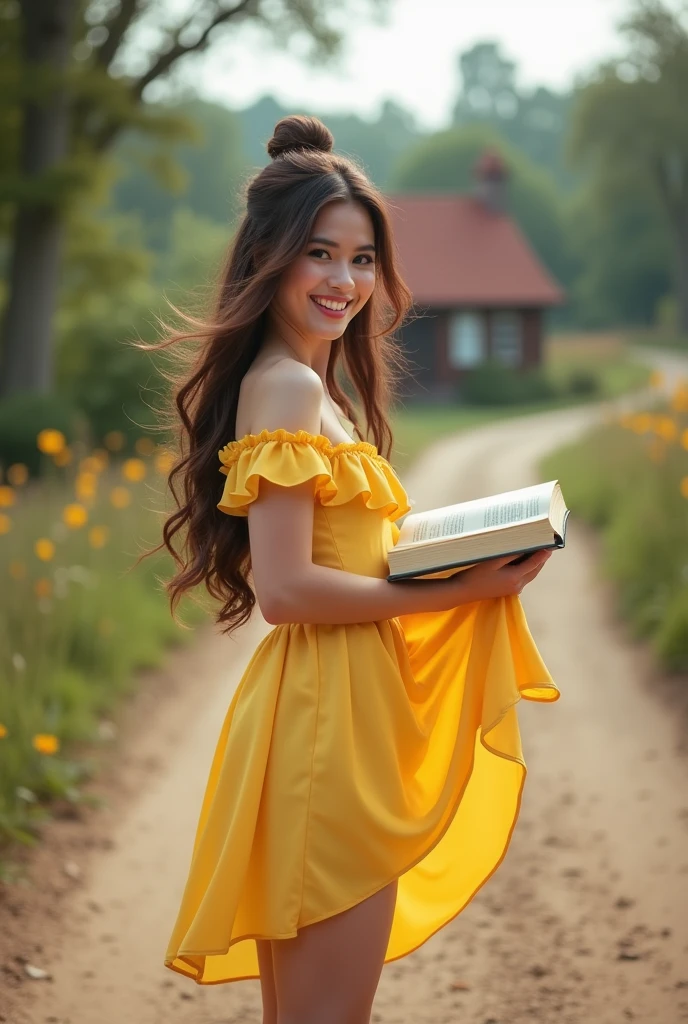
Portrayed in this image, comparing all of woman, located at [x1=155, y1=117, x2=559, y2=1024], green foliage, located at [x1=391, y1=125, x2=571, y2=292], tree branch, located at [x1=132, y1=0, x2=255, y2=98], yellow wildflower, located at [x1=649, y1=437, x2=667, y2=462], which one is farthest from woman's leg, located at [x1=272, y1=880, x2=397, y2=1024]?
green foliage, located at [x1=391, y1=125, x2=571, y2=292]

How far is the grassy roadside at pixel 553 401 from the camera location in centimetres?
1925

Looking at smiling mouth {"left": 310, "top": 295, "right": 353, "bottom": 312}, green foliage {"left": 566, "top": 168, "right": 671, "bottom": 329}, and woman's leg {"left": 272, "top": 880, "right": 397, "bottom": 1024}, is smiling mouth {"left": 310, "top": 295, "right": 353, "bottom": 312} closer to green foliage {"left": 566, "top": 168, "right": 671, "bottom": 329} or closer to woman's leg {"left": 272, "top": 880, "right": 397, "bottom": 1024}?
woman's leg {"left": 272, "top": 880, "right": 397, "bottom": 1024}

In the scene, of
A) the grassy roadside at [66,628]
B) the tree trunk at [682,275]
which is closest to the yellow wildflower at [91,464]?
the grassy roadside at [66,628]

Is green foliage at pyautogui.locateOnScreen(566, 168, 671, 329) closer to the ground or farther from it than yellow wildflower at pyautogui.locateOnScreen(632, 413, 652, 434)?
farther from it

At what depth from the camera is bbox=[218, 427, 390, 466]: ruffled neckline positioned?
2.02m

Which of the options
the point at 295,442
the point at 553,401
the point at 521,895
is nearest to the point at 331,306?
the point at 295,442

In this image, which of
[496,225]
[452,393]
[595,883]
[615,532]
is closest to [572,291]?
[496,225]

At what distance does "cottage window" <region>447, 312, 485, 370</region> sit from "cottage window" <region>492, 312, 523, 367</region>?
0.39 m

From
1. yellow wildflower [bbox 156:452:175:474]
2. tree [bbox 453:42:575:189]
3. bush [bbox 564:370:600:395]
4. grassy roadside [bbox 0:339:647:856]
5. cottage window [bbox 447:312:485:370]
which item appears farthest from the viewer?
tree [bbox 453:42:575:189]

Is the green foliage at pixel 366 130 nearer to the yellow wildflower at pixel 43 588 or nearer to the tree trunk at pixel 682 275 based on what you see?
the tree trunk at pixel 682 275

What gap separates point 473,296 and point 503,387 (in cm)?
361

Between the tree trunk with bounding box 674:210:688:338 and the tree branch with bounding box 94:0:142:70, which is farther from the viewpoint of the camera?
the tree trunk with bounding box 674:210:688:338

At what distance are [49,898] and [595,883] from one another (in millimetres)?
1921

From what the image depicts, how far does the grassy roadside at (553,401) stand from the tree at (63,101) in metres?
5.02
